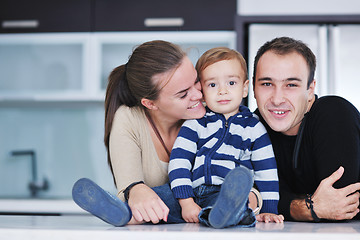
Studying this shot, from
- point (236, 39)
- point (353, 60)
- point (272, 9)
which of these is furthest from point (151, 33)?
point (353, 60)

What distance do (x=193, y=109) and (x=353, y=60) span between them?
1.86 m

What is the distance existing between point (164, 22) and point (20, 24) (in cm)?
103

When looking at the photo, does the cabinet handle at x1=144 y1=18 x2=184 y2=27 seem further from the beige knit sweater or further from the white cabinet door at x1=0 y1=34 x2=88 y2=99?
the beige knit sweater

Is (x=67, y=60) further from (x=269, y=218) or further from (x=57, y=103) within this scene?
(x=269, y=218)

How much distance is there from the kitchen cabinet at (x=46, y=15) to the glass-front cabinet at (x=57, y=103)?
58mm

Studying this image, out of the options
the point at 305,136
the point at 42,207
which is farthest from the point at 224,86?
the point at 42,207

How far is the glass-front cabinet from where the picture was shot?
3.06 meters

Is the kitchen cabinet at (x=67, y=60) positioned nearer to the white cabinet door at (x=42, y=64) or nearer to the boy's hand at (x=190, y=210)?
the white cabinet door at (x=42, y=64)

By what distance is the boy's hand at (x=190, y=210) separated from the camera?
1229mm

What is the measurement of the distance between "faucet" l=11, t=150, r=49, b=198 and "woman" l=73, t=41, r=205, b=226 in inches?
76.9

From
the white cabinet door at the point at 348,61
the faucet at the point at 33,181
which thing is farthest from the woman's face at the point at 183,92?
the faucet at the point at 33,181

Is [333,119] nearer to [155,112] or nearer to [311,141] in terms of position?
[311,141]

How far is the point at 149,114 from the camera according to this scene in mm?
1545

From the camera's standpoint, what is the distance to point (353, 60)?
9.40 ft
